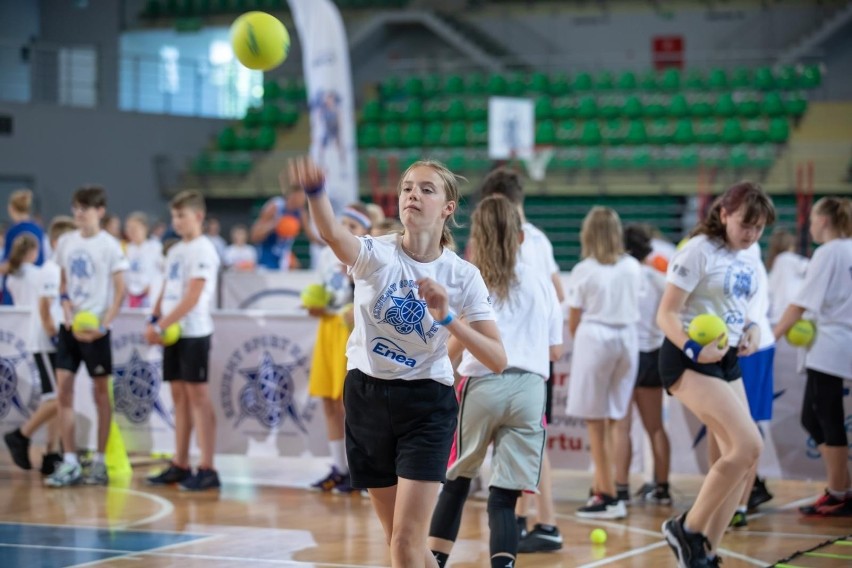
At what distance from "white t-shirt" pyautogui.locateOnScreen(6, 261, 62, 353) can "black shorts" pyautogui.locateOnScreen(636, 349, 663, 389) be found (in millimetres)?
4325

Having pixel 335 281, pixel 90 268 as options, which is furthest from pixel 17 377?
pixel 335 281

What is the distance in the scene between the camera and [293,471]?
927 centimetres

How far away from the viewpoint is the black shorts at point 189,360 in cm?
829

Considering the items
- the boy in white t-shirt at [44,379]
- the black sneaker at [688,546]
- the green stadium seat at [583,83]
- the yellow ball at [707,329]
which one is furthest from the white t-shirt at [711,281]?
the green stadium seat at [583,83]

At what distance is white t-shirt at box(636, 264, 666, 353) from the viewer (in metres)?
7.87

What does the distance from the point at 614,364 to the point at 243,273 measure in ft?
20.0

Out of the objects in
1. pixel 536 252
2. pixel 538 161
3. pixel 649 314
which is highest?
pixel 538 161

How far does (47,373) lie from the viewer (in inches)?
354

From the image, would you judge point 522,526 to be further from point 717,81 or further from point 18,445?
point 717,81

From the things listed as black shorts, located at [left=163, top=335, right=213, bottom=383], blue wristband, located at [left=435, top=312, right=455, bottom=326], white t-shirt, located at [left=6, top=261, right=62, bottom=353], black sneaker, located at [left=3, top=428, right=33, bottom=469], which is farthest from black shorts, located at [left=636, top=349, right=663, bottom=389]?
black sneaker, located at [left=3, top=428, right=33, bottom=469]

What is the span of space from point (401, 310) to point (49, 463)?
5790 mm

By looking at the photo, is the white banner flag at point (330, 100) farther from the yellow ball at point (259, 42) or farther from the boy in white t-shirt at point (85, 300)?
the yellow ball at point (259, 42)

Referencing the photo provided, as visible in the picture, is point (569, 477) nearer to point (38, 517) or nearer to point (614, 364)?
point (614, 364)

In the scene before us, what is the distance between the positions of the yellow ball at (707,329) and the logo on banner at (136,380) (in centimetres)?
548
